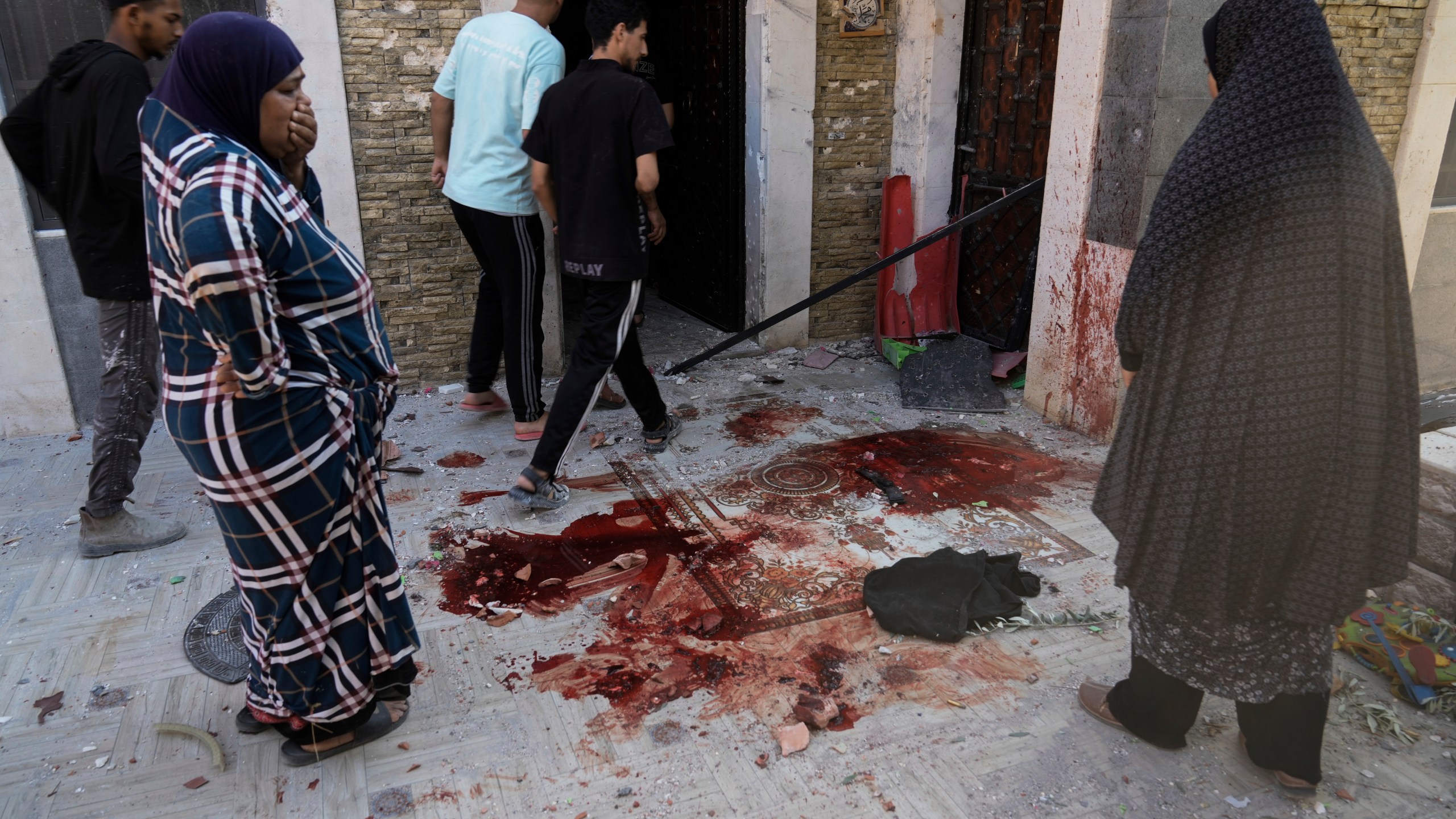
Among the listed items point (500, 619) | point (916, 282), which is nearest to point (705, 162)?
point (916, 282)

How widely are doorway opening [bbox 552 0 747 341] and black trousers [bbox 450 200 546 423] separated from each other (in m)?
1.82

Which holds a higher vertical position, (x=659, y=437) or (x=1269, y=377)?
(x=1269, y=377)

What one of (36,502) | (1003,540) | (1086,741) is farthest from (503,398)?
(1086,741)

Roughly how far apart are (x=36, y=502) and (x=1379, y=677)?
5.34 m

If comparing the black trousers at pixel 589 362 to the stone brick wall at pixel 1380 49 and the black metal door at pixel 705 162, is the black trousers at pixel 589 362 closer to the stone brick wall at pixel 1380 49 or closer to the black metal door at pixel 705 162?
the black metal door at pixel 705 162

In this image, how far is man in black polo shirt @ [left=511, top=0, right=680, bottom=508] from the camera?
160 inches

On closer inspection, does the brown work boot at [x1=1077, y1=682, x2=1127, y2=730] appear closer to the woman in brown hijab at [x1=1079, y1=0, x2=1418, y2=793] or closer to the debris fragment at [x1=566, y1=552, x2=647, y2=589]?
the woman in brown hijab at [x1=1079, y1=0, x2=1418, y2=793]

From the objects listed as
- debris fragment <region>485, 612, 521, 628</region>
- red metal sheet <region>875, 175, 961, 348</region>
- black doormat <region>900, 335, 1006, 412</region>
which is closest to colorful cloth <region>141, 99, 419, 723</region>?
debris fragment <region>485, 612, 521, 628</region>

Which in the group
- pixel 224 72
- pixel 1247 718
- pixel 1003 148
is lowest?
pixel 1247 718

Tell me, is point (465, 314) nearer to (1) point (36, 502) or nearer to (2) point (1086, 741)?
(1) point (36, 502)

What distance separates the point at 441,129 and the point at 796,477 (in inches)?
102

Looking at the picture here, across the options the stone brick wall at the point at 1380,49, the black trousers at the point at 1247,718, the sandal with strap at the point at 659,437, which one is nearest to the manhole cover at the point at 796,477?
the sandal with strap at the point at 659,437

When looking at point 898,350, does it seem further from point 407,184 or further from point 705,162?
point 407,184

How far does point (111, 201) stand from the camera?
3586 millimetres
